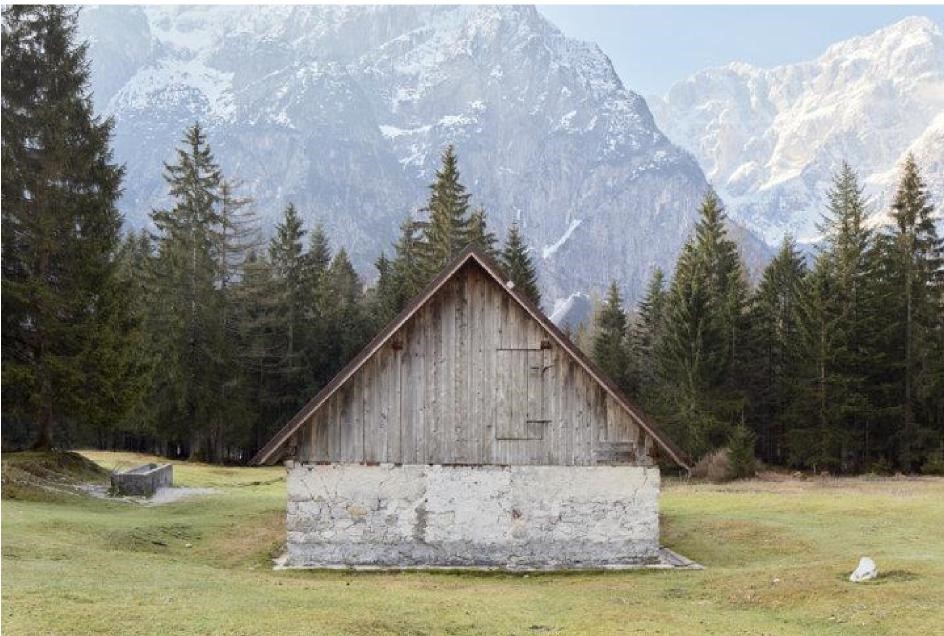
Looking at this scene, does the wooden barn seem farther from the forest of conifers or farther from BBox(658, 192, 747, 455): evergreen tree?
BBox(658, 192, 747, 455): evergreen tree

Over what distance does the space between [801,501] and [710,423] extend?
24.0m

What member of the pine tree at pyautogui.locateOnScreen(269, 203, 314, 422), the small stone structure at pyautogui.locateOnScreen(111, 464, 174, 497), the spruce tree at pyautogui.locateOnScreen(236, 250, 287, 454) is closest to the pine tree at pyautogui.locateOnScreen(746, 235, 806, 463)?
the pine tree at pyautogui.locateOnScreen(269, 203, 314, 422)

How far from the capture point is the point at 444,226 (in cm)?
6444

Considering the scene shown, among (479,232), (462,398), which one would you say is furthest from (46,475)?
(479,232)

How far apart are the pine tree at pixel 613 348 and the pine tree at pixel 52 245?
139 feet

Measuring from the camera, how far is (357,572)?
20359 millimetres

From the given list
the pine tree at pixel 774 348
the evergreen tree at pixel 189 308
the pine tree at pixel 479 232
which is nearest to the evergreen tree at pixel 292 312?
Result: the evergreen tree at pixel 189 308

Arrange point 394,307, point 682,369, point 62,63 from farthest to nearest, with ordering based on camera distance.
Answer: point 394,307 → point 682,369 → point 62,63

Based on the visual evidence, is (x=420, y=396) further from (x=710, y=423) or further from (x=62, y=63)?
(x=710, y=423)

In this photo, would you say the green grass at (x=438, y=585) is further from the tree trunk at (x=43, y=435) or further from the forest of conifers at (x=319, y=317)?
the forest of conifers at (x=319, y=317)

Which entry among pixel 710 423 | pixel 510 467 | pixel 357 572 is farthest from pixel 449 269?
pixel 710 423

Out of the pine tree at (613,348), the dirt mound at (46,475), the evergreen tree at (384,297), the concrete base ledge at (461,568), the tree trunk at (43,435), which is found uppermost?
the evergreen tree at (384,297)

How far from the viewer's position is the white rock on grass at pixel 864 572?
17.9 meters

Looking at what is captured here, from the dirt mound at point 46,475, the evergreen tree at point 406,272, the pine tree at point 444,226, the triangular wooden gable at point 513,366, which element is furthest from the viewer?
the evergreen tree at point 406,272
